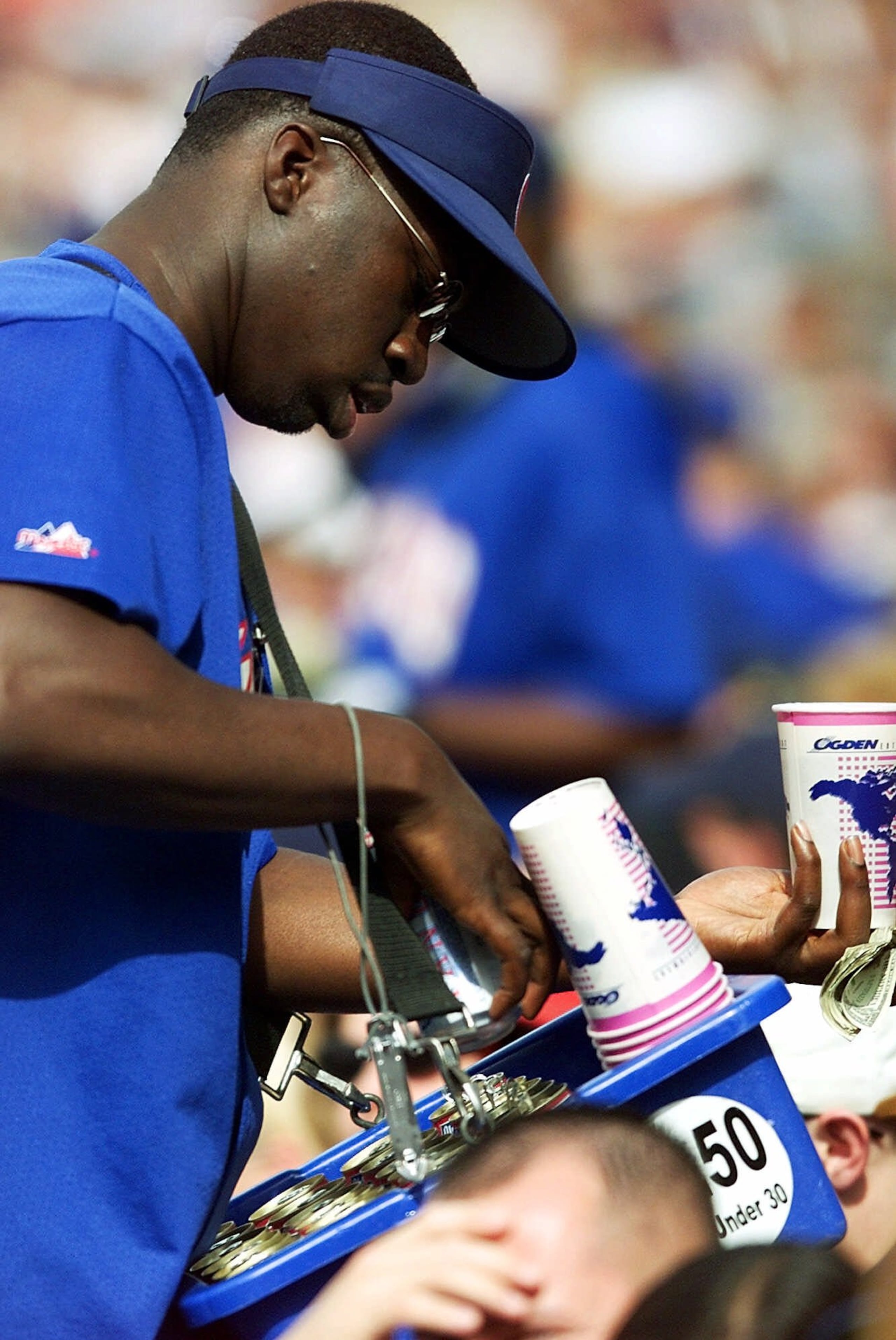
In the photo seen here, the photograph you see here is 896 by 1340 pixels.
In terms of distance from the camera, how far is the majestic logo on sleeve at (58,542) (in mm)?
1780

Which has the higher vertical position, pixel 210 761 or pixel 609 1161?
pixel 210 761

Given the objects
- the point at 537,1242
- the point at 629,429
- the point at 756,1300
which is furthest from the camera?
the point at 629,429

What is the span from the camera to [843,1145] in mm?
3072

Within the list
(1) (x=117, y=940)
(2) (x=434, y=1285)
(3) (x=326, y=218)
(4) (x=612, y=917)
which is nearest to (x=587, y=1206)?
(2) (x=434, y=1285)

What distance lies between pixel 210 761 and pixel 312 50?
100 centimetres

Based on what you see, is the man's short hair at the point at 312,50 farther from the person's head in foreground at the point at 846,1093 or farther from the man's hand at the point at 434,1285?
the person's head in foreground at the point at 846,1093

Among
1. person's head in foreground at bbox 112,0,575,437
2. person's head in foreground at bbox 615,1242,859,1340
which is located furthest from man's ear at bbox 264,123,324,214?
person's head in foreground at bbox 615,1242,859,1340

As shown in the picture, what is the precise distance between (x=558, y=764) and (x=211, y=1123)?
2191 mm

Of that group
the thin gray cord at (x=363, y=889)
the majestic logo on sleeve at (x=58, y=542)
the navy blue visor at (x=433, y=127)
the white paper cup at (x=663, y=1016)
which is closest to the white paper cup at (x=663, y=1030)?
the white paper cup at (x=663, y=1016)

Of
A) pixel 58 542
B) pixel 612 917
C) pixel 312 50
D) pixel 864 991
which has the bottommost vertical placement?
pixel 864 991

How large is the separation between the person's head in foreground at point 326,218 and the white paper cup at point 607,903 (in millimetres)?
Result: 645

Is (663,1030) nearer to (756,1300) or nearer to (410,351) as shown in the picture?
(756,1300)

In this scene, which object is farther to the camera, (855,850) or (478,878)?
(855,850)

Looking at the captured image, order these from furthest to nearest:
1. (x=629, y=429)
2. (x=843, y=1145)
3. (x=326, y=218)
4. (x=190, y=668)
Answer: (x=629, y=429), (x=843, y=1145), (x=326, y=218), (x=190, y=668)
